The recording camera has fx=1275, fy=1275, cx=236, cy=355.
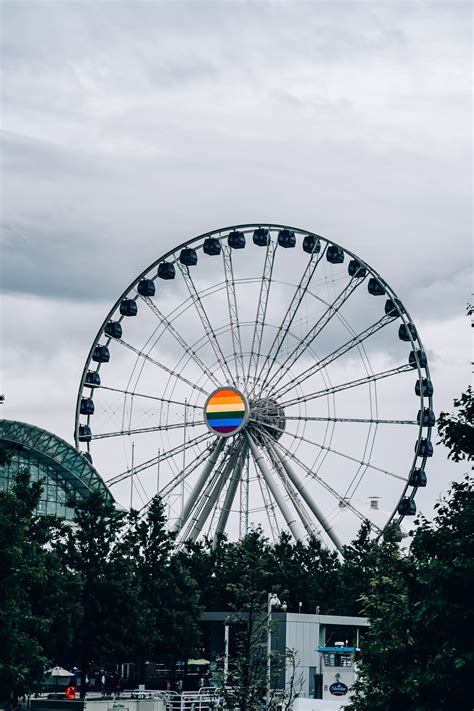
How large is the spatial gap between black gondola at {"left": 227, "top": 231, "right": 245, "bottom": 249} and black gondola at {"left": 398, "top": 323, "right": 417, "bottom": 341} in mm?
13336

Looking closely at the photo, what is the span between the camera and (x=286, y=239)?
303 ft

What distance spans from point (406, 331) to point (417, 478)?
10.5 m

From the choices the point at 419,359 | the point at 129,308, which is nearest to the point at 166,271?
the point at 129,308

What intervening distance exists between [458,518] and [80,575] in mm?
42674

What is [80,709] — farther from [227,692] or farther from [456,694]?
[456,694]

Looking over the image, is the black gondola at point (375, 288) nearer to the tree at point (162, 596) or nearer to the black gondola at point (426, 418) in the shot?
the black gondola at point (426, 418)

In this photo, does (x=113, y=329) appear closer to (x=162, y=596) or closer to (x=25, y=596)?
(x=162, y=596)

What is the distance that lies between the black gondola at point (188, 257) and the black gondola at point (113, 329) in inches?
267

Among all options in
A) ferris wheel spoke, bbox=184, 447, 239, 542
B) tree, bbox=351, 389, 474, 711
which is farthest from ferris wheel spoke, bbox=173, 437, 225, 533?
tree, bbox=351, 389, 474, 711

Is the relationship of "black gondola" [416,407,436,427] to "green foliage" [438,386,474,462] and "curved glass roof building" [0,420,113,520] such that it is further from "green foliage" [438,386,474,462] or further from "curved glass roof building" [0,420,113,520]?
"green foliage" [438,386,474,462]

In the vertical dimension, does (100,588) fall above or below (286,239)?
below

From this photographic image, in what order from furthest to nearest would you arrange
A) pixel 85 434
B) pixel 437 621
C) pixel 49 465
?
pixel 49 465
pixel 85 434
pixel 437 621

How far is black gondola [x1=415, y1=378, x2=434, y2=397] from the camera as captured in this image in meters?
89.1

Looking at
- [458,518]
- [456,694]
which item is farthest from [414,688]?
[458,518]
